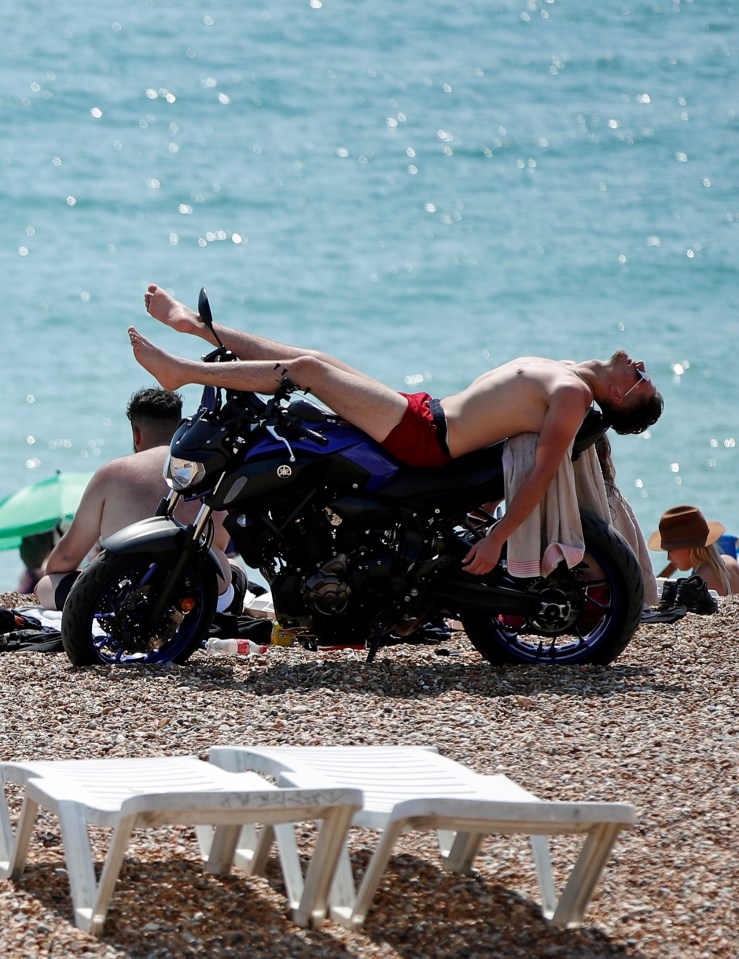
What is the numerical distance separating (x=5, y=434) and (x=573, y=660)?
13272 millimetres

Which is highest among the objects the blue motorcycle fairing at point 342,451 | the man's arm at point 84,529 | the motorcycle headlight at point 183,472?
the blue motorcycle fairing at point 342,451

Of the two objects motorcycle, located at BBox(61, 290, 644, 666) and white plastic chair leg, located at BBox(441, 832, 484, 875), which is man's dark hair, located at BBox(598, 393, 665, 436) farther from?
white plastic chair leg, located at BBox(441, 832, 484, 875)

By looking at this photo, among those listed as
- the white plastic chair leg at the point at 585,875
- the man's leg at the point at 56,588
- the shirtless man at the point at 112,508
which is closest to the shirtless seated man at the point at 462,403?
the shirtless man at the point at 112,508

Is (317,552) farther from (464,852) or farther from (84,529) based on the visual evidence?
(464,852)

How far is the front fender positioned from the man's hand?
1112 millimetres

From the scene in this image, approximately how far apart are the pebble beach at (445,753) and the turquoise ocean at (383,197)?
978cm

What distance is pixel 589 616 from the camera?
5852 mm

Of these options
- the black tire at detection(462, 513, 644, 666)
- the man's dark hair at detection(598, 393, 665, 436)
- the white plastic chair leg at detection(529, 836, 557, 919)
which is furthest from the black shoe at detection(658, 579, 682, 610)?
the white plastic chair leg at detection(529, 836, 557, 919)

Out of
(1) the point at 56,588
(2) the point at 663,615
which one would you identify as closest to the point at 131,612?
(1) the point at 56,588

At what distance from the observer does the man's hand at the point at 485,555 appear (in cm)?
562

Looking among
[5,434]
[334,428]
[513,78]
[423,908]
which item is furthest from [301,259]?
[423,908]

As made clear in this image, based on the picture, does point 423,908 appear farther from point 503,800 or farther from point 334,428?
point 334,428

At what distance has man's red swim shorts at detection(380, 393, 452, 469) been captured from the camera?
18.6 ft

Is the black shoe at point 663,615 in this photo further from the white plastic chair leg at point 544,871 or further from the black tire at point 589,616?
the white plastic chair leg at point 544,871
